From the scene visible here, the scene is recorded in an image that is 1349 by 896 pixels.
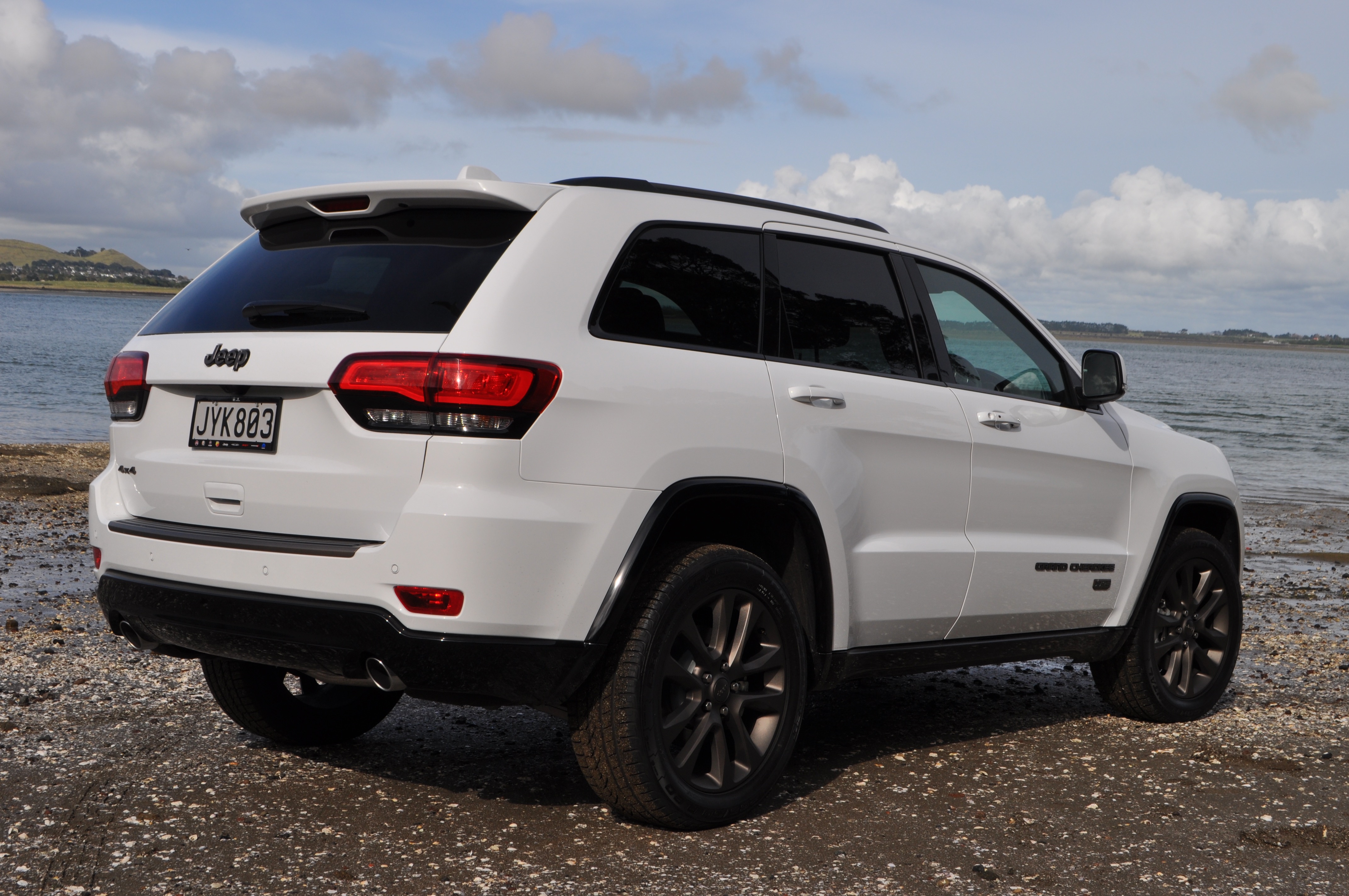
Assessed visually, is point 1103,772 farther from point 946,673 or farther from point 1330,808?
point 946,673

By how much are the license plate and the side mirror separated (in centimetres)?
319

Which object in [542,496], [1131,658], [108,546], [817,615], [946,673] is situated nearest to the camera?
[542,496]

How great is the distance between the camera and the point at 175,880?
3289mm

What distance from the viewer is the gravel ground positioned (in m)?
3.43

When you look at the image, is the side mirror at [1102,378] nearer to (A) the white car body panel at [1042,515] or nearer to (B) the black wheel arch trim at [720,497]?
(A) the white car body panel at [1042,515]

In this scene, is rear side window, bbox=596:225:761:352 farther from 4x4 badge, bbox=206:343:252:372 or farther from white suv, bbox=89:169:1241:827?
4x4 badge, bbox=206:343:252:372

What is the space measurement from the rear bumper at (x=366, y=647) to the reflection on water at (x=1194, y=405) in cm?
855

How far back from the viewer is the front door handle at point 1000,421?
4.57 m

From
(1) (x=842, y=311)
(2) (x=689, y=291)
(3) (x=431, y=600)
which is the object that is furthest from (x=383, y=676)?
(1) (x=842, y=311)

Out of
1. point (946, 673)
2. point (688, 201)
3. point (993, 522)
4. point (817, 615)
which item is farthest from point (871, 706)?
point (688, 201)

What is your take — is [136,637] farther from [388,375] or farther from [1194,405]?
[1194,405]

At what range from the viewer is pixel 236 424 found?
3490 mm

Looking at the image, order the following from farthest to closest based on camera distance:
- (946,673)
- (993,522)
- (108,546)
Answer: (946,673) → (993,522) → (108,546)

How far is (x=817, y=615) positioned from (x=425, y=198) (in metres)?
1.79
